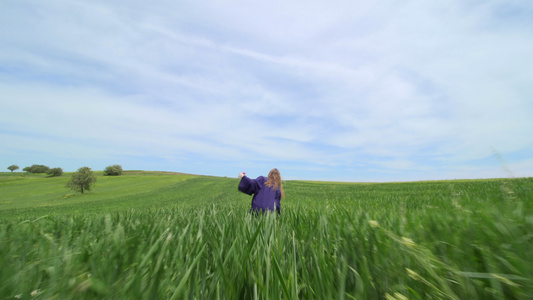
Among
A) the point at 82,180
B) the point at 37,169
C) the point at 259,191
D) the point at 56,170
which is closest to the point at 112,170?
the point at 56,170

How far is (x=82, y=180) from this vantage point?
157ft

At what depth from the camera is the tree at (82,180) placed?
47.4m

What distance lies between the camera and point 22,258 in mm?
1284

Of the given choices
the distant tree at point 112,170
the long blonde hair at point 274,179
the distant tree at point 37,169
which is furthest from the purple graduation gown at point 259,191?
the distant tree at point 37,169

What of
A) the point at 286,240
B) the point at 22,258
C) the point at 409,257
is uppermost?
the point at 409,257

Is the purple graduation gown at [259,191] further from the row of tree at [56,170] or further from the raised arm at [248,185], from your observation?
the row of tree at [56,170]

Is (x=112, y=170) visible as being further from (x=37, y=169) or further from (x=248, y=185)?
(x=248, y=185)

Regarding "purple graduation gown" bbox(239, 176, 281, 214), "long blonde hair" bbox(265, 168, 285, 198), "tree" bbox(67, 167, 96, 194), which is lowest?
"tree" bbox(67, 167, 96, 194)

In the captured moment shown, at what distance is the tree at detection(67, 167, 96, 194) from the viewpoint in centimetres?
4738

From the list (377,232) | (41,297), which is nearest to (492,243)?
(377,232)

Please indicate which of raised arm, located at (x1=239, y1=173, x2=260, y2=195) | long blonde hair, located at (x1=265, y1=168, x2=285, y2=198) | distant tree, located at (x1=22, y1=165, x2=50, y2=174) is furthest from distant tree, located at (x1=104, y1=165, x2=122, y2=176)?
long blonde hair, located at (x1=265, y1=168, x2=285, y2=198)

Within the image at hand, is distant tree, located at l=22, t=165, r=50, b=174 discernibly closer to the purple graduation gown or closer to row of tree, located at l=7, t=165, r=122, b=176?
row of tree, located at l=7, t=165, r=122, b=176

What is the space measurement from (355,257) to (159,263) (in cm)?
Result: 88

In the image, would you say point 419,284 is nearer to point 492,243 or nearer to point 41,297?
point 492,243
